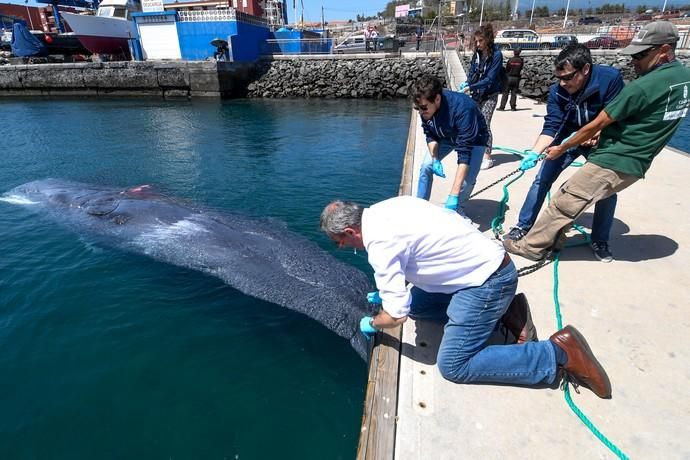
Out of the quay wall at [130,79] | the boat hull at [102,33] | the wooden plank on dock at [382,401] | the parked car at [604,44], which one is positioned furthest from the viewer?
the boat hull at [102,33]

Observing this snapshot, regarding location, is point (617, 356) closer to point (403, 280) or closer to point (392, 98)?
point (403, 280)

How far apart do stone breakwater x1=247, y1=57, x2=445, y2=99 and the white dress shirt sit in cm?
2539

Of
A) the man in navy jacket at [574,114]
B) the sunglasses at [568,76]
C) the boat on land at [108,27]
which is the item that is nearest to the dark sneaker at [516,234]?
the man in navy jacket at [574,114]

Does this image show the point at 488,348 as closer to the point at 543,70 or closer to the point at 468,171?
the point at 468,171

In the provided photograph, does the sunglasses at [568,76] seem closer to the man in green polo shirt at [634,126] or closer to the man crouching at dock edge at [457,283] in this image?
the man in green polo shirt at [634,126]

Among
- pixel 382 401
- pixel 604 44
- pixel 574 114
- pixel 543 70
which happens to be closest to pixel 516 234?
pixel 574 114

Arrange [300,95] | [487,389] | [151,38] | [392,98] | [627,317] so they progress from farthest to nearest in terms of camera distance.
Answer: [151,38], [300,95], [392,98], [627,317], [487,389]

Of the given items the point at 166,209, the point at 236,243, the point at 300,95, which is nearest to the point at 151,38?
the point at 300,95

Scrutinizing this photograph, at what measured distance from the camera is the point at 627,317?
11.2ft

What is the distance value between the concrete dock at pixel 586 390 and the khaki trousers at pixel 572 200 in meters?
0.24

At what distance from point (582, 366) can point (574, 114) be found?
2891 millimetres

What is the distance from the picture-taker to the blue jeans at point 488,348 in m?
2.72

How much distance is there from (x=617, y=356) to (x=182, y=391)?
Result: 382cm

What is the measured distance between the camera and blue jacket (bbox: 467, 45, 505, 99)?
7.02 m
